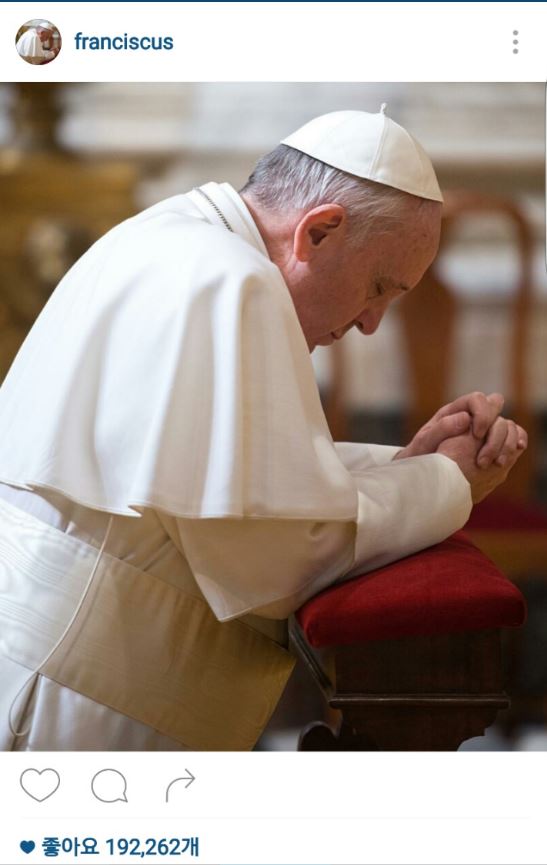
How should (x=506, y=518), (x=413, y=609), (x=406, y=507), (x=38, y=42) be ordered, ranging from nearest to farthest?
(x=413, y=609) → (x=406, y=507) → (x=38, y=42) → (x=506, y=518)

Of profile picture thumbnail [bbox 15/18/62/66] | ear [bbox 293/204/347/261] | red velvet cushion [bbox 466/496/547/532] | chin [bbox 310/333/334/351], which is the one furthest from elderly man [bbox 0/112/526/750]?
red velvet cushion [bbox 466/496/547/532]

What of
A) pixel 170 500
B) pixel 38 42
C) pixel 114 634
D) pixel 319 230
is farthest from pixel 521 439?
pixel 38 42

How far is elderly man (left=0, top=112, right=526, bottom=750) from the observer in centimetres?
166

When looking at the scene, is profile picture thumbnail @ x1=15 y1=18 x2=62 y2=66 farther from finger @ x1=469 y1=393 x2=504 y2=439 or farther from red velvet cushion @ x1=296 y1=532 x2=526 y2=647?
red velvet cushion @ x1=296 y1=532 x2=526 y2=647

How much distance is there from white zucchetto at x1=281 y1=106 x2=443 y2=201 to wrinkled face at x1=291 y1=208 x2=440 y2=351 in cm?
7

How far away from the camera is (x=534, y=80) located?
198cm

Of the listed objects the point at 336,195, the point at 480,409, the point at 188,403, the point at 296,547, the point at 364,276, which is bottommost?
the point at 296,547

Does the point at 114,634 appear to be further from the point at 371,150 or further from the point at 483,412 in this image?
the point at 371,150

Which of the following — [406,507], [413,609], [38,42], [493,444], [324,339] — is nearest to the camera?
[413,609]

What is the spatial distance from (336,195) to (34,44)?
22.9 inches

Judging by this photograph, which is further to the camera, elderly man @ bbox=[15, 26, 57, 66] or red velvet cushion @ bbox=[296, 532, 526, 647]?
elderly man @ bbox=[15, 26, 57, 66]

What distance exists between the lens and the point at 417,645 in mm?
1631

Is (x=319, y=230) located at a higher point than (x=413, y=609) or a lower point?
higher

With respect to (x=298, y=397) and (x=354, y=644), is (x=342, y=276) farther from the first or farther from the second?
(x=354, y=644)
